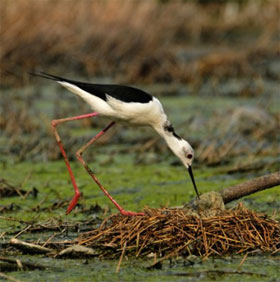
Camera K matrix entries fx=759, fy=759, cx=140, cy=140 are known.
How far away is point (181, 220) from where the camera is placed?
4516 millimetres

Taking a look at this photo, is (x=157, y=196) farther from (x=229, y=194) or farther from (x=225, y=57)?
(x=225, y=57)

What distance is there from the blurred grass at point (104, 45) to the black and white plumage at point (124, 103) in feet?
→ 23.3

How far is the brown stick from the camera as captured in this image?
489 centimetres

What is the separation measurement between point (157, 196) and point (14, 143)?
2655mm

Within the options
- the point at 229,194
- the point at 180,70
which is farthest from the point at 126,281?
the point at 180,70

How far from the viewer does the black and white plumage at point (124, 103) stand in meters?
5.57

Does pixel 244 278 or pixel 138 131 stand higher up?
pixel 244 278

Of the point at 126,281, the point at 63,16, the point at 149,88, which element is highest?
the point at 126,281

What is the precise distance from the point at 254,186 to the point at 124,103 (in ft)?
4.00

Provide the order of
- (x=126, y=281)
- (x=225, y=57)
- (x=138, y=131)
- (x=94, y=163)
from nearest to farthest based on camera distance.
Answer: (x=126, y=281) → (x=94, y=163) → (x=138, y=131) → (x=225, y=57)

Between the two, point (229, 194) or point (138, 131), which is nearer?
point (229, 194)

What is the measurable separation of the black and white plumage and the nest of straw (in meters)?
1.10

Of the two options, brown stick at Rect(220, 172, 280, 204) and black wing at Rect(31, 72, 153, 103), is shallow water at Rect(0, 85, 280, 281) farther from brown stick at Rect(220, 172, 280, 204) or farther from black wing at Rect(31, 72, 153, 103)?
black wing at Rect(31, 72, 153, 103)

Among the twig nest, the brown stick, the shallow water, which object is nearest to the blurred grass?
the shallow water
